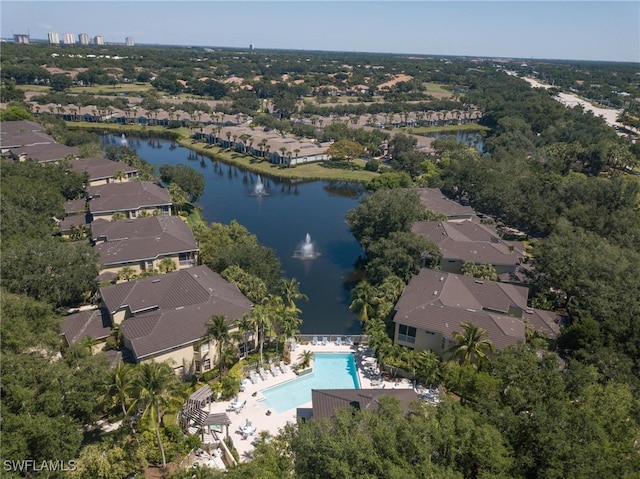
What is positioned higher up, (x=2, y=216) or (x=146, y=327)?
(x=2, y=216)

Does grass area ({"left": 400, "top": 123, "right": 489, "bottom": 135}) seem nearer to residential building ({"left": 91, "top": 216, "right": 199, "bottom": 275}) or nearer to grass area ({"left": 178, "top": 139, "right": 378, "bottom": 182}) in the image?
grass area ({"left": 178, "top": 139, "right": 378, "bottom": 182})

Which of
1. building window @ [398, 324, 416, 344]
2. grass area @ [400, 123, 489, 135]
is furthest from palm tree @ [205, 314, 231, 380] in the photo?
grass area @ [400, 123, 489, 135]

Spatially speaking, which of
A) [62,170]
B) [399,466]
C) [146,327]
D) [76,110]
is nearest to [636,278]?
[399,466]

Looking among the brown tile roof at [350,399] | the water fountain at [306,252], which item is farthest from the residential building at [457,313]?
the water fountain at [306,252]

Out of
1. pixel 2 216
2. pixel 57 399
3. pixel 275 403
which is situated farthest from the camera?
pixel 2 216

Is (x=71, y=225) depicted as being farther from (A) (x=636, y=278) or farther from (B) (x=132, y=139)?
(B) (x=132, y=139)

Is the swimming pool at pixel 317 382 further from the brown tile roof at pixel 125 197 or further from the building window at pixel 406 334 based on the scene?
the brown tile roof at pixel 125 197

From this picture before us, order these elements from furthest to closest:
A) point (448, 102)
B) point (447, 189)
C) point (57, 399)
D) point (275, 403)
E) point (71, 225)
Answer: point (448, 102)
point (447, 189)
point (71, 225)
point (275, 403)
point (57, 399)
